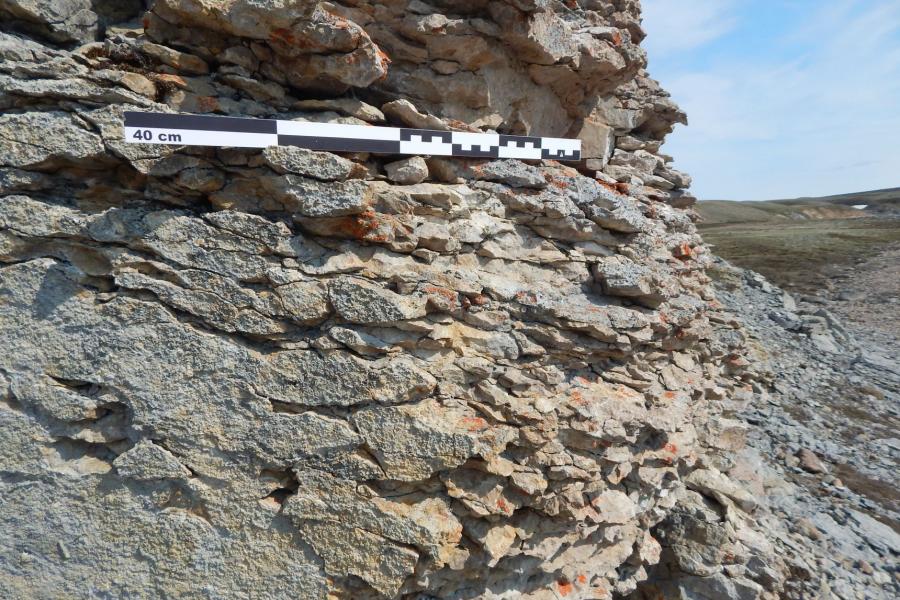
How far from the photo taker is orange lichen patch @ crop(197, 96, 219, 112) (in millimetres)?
5828

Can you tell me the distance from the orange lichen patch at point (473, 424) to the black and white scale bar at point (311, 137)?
3.59 metres

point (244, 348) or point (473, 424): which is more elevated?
point (244, 348)

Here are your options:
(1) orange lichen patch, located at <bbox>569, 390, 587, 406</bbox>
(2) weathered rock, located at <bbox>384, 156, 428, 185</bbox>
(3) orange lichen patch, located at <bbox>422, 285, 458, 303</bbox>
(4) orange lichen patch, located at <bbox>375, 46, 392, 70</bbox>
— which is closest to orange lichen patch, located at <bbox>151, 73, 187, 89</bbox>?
(4) orange lichen patch, located at <bbox>375, 46, 392, 70</bbox>

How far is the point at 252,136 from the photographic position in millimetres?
5617

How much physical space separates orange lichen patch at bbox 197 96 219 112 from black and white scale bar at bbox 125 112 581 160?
20.2 inches

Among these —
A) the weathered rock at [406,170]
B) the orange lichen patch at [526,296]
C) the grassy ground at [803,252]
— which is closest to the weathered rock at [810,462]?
the orange lichen patch at [526,296]

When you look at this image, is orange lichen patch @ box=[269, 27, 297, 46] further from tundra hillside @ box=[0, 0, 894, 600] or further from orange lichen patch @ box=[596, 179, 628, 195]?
orange lichen patch @ box=[596, 179, 628, 195]

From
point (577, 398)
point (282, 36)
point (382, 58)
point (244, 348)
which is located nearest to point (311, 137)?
point (282, 36)

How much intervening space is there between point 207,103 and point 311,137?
4.39 ft

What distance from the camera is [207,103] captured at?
19.2ft

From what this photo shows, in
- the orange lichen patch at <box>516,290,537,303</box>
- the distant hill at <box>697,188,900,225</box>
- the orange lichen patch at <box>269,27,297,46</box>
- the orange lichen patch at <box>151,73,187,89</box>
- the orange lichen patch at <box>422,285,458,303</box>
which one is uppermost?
the distant hill at <box>697,188,900,225</box>

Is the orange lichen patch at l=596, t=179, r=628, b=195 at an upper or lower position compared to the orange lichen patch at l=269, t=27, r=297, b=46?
lower

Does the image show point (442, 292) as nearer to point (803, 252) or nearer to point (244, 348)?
point (244, 348)

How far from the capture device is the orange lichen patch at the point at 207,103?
5828mm
